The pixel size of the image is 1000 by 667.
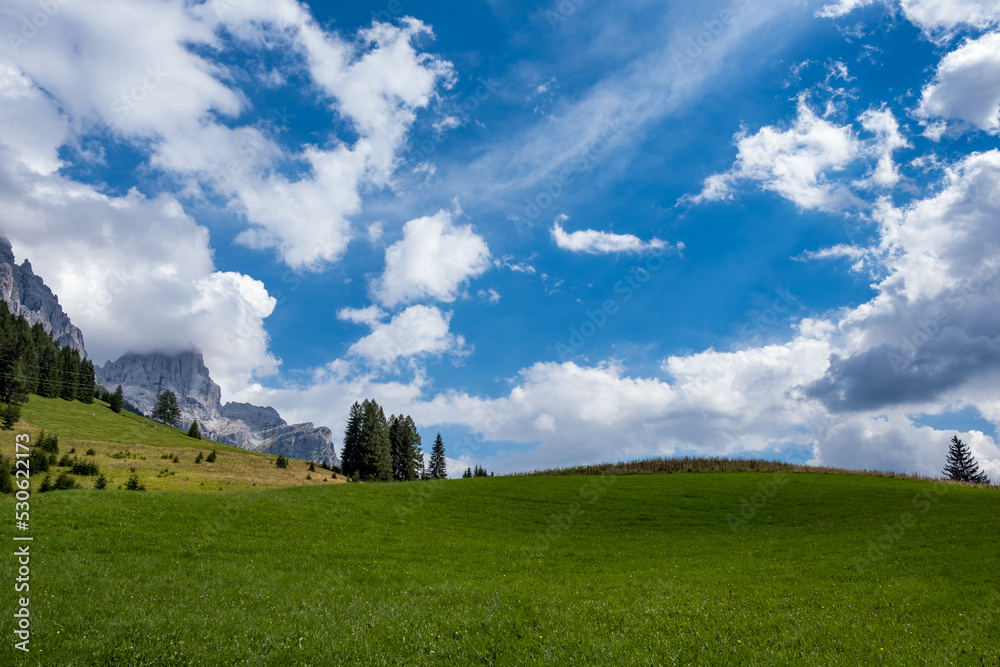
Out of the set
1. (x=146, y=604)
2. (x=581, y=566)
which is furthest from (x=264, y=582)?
(x=581, y=566)

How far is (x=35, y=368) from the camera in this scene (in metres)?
134

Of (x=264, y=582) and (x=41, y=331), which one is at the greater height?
(x=41, y=331)

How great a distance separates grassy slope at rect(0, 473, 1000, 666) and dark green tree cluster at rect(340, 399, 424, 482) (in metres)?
63.7

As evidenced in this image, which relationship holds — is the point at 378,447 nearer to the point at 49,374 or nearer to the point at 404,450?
the point at 404,450

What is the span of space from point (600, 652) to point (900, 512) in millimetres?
45975

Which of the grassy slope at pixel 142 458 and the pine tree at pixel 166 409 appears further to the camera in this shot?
the pine tree at pixel 166 409

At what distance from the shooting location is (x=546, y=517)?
1809 inches

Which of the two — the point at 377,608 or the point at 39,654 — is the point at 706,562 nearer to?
the point at 377,608

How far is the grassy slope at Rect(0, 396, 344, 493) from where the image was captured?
69.1 m

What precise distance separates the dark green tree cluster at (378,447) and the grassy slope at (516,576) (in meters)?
63.7

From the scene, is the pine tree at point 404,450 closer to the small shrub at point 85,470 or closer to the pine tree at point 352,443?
the pine tree at point 352,443

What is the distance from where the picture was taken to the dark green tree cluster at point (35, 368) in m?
111

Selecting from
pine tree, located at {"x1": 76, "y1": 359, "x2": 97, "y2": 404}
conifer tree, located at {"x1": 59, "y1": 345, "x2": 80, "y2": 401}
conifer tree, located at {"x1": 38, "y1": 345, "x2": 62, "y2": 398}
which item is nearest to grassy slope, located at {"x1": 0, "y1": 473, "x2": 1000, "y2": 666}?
conifer tree, located at {"x1": 38, "y1": 345, "x2": 62, "y2": 398}

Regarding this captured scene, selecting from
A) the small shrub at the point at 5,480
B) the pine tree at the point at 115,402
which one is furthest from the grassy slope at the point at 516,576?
the pine tree at the point at 115,402
